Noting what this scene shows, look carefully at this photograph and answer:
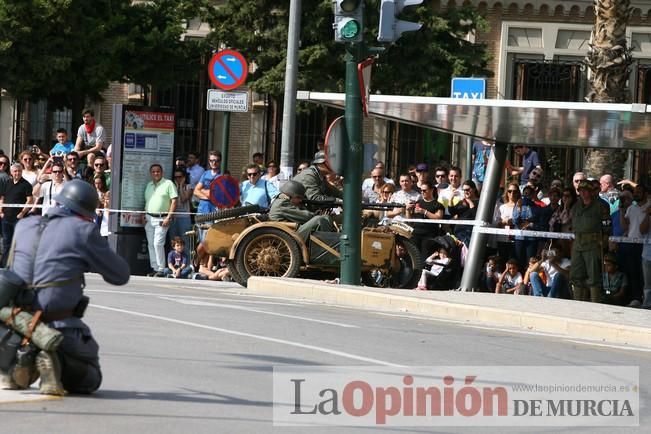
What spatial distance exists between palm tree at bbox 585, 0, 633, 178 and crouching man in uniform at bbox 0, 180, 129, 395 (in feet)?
55.2

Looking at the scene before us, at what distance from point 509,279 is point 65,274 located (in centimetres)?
1145

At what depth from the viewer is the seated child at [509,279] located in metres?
20.0

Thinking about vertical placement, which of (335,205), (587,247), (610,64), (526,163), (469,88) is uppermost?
(610,64)

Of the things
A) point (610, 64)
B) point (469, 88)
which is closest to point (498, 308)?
point (469, 88)

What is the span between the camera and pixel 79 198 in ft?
31.4

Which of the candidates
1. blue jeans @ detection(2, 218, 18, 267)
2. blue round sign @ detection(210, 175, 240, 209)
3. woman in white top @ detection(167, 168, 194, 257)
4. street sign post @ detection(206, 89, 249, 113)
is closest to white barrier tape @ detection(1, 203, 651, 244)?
blue round sign @ detection(210, 175, 240, 209)

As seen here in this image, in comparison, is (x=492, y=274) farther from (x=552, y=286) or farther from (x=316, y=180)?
(x=316, y=180)

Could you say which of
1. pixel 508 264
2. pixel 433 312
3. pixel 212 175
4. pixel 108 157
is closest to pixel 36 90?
pixel 108 157

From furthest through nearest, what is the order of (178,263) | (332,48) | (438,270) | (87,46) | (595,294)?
1. (87,46)
2. (332,48)
3. (178,263)
4. (438,270)
5. (595,294)

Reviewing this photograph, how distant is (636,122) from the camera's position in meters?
17.0

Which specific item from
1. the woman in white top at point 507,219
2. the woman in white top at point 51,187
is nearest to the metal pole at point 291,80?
the woman in white top at point 51,187

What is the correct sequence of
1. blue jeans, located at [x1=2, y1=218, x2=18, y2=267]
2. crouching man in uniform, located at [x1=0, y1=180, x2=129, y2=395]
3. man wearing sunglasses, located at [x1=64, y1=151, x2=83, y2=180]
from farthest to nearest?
1. blue jeans, located at [x1=2, y1=218, x2=18, y2=267]
2. man wearing sunglasses, located at [x1=64, y1=151, x2=83, y2=180]
3. crouching man in uniform, located at [x1=0, y1=180, x2=129, y2=395]

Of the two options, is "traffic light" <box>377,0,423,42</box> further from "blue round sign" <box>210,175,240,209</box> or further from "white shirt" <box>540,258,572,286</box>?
"blue round sign" <box>210,175,240,209</box>

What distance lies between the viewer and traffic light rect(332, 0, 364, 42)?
1817 cm
